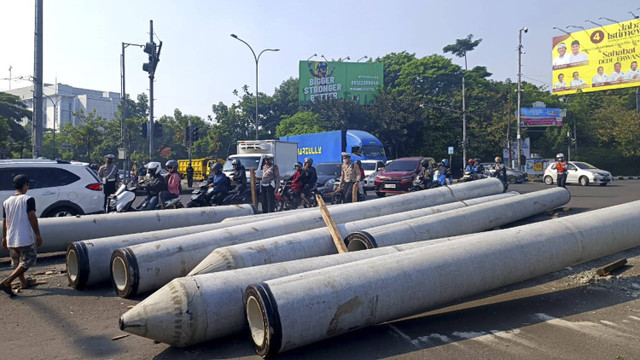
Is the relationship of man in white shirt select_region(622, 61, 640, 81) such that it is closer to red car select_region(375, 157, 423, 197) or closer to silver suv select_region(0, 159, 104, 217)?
red car select_region(375, 157, 423, 197)

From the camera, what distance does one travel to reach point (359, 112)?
1896 inches

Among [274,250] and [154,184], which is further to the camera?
[154,184]

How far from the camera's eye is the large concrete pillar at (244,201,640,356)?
4.09m

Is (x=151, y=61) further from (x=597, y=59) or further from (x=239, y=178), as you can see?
(x=597, y=59)

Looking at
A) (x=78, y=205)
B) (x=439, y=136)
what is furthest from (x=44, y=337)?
(x=439, y=136)

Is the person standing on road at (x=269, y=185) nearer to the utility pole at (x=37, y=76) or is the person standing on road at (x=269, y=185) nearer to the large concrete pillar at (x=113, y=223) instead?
the large concrete pillar at (x=113, y=223)

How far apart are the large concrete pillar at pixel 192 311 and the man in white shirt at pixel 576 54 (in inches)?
1927

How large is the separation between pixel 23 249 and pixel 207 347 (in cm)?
348

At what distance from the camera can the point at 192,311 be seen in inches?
171

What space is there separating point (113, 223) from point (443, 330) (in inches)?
251

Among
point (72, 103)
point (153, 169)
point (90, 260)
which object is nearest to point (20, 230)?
point (90, 260)

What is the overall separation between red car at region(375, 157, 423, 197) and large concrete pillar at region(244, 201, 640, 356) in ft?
37.8

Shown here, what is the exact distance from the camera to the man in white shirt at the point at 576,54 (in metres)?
45.4

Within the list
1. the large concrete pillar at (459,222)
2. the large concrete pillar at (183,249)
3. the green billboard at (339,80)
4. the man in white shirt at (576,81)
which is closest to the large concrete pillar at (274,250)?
the large concrete pillar at (459,222)
